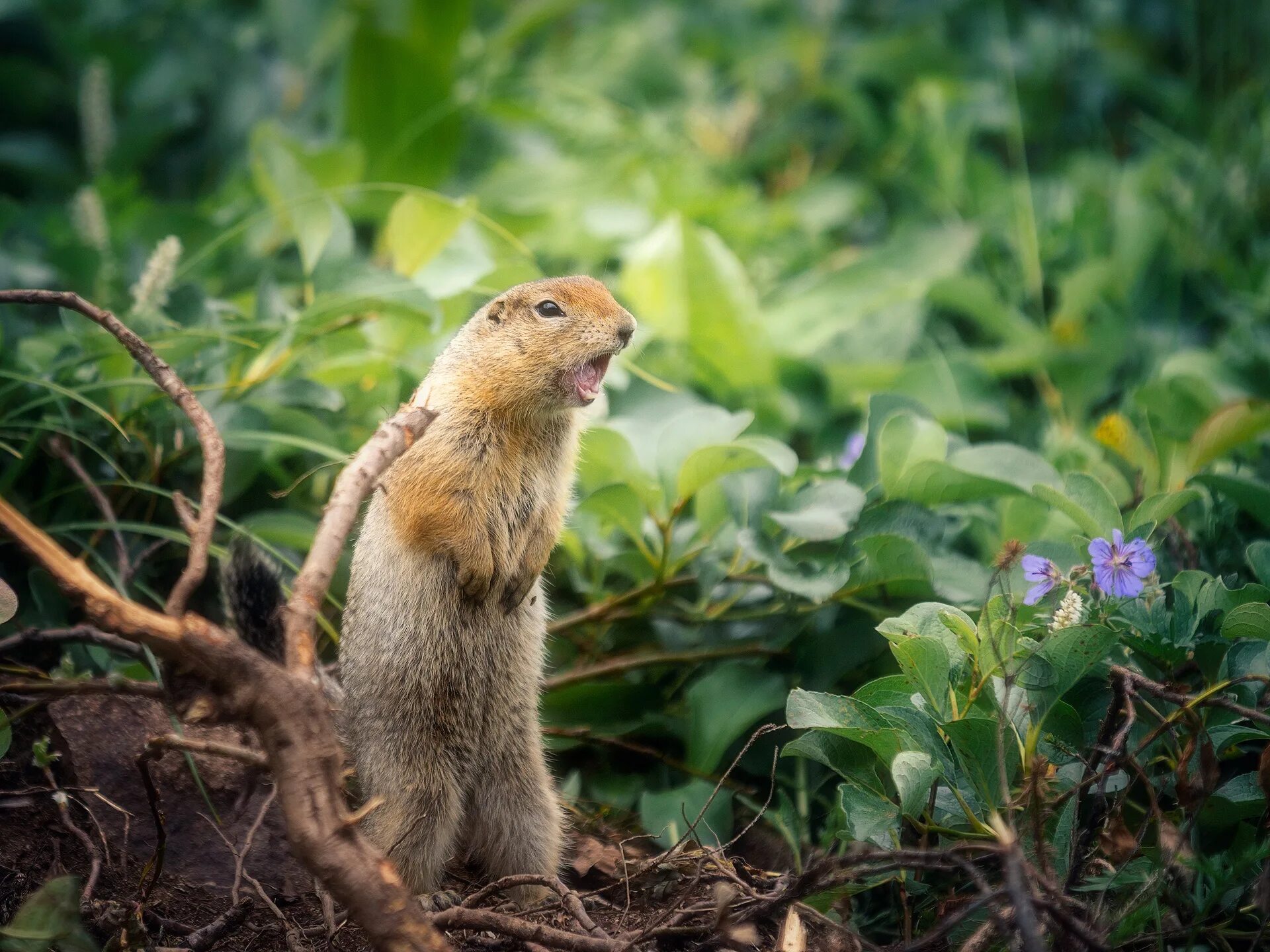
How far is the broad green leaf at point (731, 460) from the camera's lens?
228 centimetres

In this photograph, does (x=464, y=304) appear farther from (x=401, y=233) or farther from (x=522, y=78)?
(x=522, y=78)

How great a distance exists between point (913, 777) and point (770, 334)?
211 cm

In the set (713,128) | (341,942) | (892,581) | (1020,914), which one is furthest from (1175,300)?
(341,942)

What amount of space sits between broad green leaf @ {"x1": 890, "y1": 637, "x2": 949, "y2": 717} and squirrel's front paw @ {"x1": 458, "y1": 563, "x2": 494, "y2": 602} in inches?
28.8

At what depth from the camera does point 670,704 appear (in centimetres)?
255

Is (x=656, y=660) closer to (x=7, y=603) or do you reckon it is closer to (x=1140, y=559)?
(x=1140, y=559)

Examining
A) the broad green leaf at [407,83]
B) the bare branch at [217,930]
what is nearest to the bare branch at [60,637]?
the bare branch at [217,930]

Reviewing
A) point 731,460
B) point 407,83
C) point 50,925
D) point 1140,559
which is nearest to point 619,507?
point 731,460

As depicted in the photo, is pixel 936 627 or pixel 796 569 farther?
pixel 796 569

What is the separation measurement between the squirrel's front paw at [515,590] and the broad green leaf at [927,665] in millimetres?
699

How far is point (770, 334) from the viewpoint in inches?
144

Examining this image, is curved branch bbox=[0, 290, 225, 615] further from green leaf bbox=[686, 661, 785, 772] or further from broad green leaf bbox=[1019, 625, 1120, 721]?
broad green leaf bbox=[1019, 625, 1120, 721]

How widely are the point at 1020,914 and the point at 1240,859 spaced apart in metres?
0.59

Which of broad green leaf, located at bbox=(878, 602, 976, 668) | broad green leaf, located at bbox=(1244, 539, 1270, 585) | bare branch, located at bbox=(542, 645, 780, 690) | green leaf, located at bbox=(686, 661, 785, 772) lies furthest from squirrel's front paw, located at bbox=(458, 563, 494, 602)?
broad green leaf, located at bbox=(1244, 539, 1270, 585)
